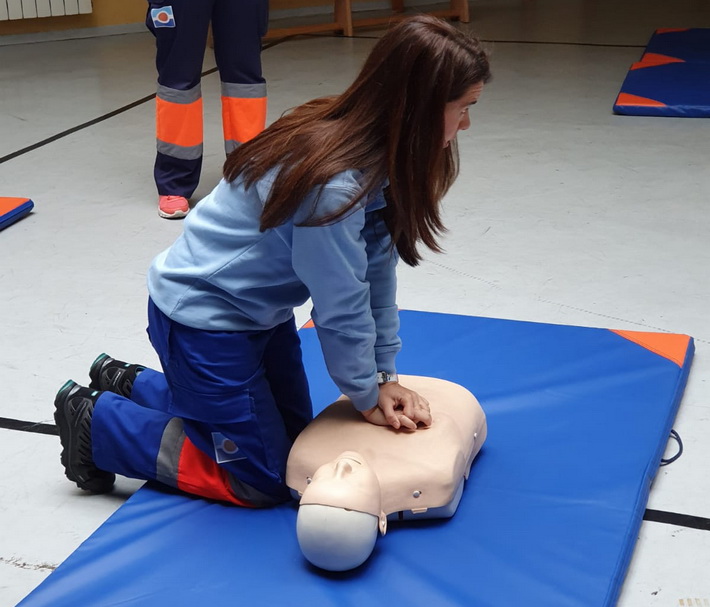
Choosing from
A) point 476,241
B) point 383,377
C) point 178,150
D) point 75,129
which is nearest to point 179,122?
point 178,150

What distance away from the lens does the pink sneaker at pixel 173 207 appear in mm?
3215

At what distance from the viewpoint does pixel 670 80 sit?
4.51 meters

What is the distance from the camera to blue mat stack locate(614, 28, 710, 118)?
164 inches

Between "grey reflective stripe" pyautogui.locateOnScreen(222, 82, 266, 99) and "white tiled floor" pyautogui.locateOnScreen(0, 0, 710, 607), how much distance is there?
403 mm

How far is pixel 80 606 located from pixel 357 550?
1.31 feet

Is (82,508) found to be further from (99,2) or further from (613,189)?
(99,2)

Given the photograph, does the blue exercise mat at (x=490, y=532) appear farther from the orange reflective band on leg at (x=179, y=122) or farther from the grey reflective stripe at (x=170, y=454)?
the orange reflective band on leg at (x=179, y=122)

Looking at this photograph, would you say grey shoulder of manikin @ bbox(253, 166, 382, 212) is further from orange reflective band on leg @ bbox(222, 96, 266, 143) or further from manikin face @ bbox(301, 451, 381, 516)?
orange reflective band on leg @ bbox(222, 96, 266, 143)

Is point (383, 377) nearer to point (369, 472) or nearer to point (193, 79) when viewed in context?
point (369, 472)

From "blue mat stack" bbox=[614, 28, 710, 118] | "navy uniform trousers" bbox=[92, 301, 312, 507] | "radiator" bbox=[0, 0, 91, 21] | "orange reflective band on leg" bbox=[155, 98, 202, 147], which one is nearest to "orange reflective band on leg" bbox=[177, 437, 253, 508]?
"navy uniform trousers" bbox=[92, 301, 312, 507]

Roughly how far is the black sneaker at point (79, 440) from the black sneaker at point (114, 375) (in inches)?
5.6

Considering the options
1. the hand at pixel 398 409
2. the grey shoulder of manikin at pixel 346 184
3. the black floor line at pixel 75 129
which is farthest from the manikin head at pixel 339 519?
the black floor line at pixel 75 129

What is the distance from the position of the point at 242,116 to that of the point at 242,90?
0.09 metres

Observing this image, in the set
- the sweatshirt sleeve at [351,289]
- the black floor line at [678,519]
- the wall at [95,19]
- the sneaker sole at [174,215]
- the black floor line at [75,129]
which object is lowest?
the wall at [95,19]
